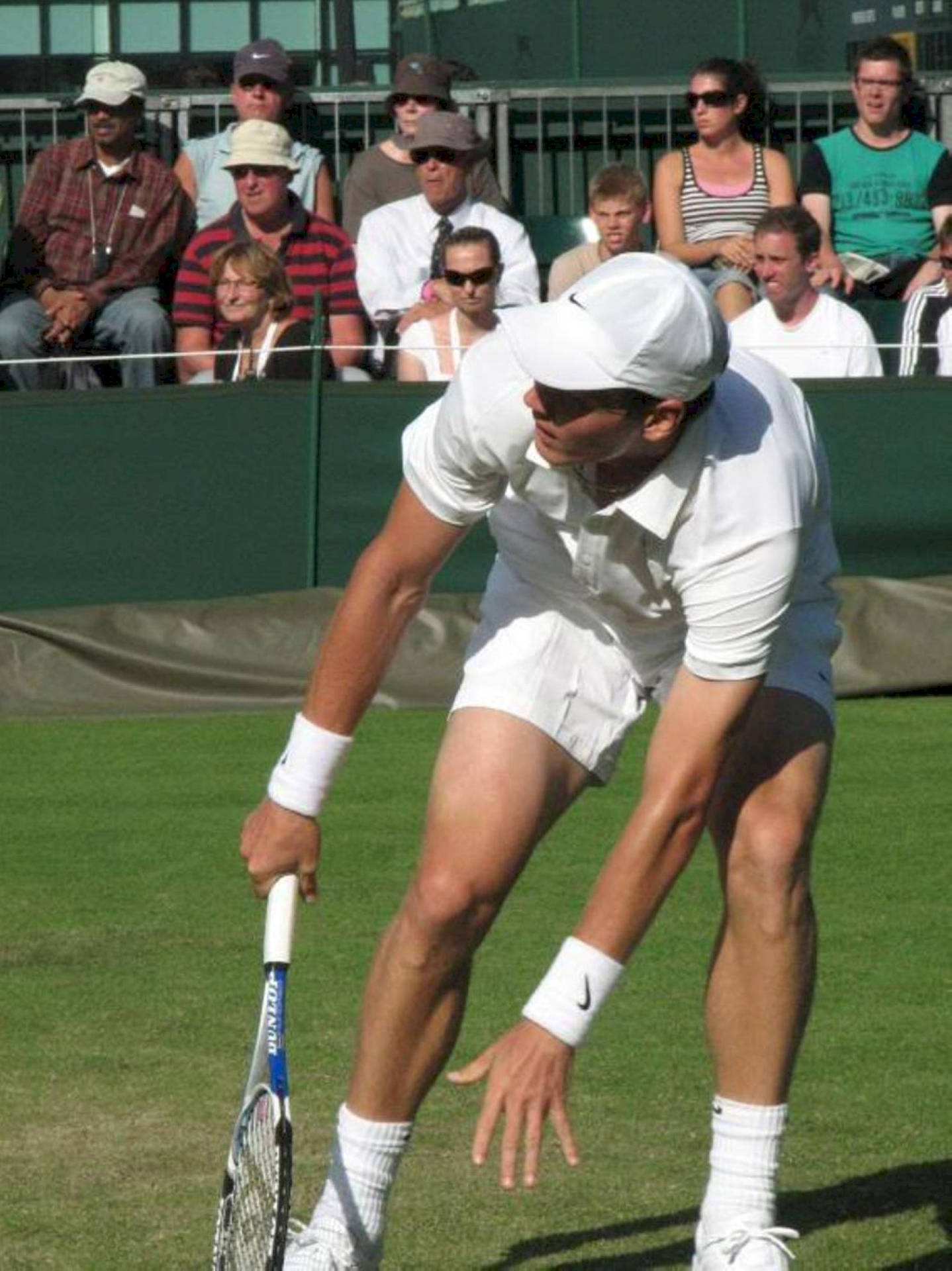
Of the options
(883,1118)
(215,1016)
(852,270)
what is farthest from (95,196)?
(883,1118)

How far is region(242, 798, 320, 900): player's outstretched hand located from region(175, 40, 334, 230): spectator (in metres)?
8.22

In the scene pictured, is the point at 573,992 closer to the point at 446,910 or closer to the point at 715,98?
the point at 446,910

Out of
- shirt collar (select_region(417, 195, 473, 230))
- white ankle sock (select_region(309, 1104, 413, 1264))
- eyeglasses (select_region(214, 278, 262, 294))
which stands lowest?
white ankle sock (select_region(309, 1104, 413, 1264))

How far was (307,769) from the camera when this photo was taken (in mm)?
4164

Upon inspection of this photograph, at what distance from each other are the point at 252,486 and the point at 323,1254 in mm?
7102

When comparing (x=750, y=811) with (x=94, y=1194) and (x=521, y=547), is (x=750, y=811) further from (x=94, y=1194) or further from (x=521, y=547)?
(x=94, y=1194)

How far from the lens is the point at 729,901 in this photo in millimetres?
4152

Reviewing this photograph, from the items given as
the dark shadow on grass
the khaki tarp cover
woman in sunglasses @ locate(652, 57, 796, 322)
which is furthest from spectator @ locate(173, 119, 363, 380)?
the dark shadow on grass

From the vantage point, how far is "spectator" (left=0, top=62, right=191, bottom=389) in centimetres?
1148

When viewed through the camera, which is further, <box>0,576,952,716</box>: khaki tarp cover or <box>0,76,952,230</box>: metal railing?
<box>0,76,952,230</box>: metal railing

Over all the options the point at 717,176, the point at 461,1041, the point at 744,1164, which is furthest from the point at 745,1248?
the point at 717,176

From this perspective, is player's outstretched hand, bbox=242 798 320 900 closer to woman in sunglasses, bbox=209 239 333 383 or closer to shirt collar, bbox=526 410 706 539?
shirt collar, bbox=526 410 706 539

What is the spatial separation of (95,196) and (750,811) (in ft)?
27.1

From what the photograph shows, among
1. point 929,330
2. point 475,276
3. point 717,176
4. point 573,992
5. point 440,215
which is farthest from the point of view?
point 717,176
